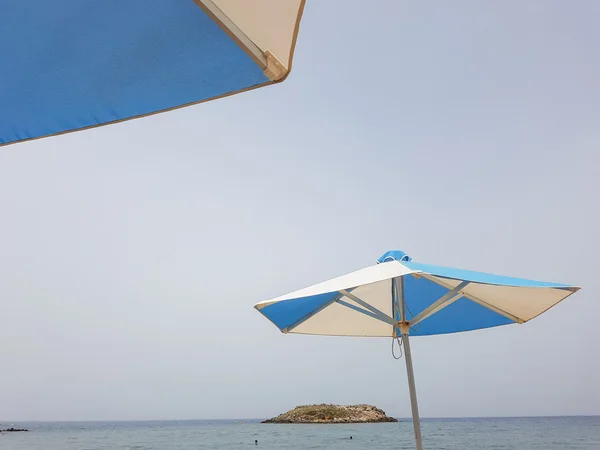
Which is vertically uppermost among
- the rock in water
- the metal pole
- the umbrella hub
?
the rock in water

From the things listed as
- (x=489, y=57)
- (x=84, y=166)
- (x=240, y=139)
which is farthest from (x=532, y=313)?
(x=84, y=166)

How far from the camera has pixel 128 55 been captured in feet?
4.58

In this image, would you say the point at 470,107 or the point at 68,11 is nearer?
the point at 68,11

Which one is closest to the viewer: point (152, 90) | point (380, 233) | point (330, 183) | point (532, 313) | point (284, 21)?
point (284, 21)

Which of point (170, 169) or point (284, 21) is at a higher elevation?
point (170, 169)

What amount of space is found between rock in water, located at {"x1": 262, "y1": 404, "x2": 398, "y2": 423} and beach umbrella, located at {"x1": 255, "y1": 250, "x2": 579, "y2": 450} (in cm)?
7289

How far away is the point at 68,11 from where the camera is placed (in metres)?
1.30

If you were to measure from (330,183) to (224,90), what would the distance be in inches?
411

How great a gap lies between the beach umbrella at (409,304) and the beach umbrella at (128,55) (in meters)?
2.10

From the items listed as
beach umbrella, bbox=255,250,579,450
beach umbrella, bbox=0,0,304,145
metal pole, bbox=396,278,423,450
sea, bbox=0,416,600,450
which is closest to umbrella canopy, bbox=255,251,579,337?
beach umbrella, bbox=255,250,579,450

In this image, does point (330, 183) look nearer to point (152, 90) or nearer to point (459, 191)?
point (459, 191)

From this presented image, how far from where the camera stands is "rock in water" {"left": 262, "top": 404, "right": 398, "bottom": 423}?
2847 inches

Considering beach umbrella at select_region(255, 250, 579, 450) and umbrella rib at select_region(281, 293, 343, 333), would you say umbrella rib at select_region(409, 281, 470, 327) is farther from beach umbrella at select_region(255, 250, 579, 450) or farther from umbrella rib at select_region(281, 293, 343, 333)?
umbrella rib at select_region(281, 293, 343, 333)

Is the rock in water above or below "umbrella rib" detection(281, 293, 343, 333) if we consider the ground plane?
above
